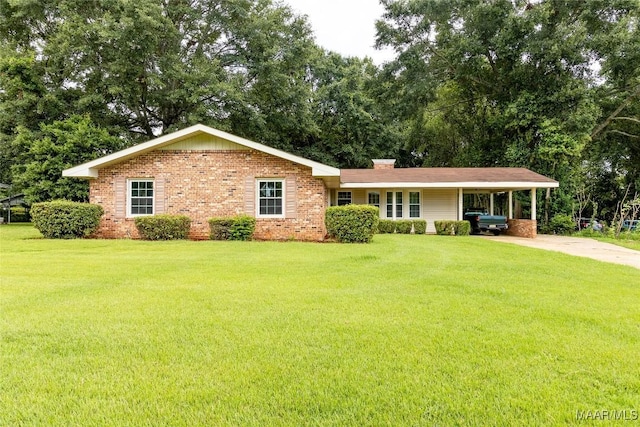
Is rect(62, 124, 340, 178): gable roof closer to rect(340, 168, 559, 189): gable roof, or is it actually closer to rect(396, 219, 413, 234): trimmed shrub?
rect(340, 168, 559, 189): gable roof

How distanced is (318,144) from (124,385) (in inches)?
1118

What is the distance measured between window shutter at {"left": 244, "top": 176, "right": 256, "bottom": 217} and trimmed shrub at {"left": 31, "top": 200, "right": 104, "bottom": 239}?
5337 millimetres

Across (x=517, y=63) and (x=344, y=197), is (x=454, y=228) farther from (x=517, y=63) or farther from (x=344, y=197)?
(x=517, y=63)

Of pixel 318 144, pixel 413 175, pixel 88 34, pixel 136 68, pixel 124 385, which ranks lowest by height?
pixel 124 385

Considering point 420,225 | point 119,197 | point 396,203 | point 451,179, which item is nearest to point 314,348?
point 119,197

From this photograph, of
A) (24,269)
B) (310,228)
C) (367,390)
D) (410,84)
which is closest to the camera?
(367,390)

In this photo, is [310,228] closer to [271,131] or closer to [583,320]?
[583,320]

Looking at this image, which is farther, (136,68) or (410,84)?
(410,84)

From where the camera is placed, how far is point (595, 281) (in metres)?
6.79

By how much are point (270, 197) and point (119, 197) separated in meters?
5.53

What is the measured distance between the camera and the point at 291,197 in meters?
14.5

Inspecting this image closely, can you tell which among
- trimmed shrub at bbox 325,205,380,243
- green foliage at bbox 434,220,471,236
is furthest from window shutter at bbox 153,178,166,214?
green foliage at bbox 434,220,471,236

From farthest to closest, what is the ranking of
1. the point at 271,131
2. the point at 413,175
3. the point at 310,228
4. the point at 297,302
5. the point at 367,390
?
the point at 271,131
the point at 413,175
the point at 310,228
the point at 297,302
the point at 367,390

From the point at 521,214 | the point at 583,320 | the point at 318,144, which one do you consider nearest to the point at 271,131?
the point at 318,144
